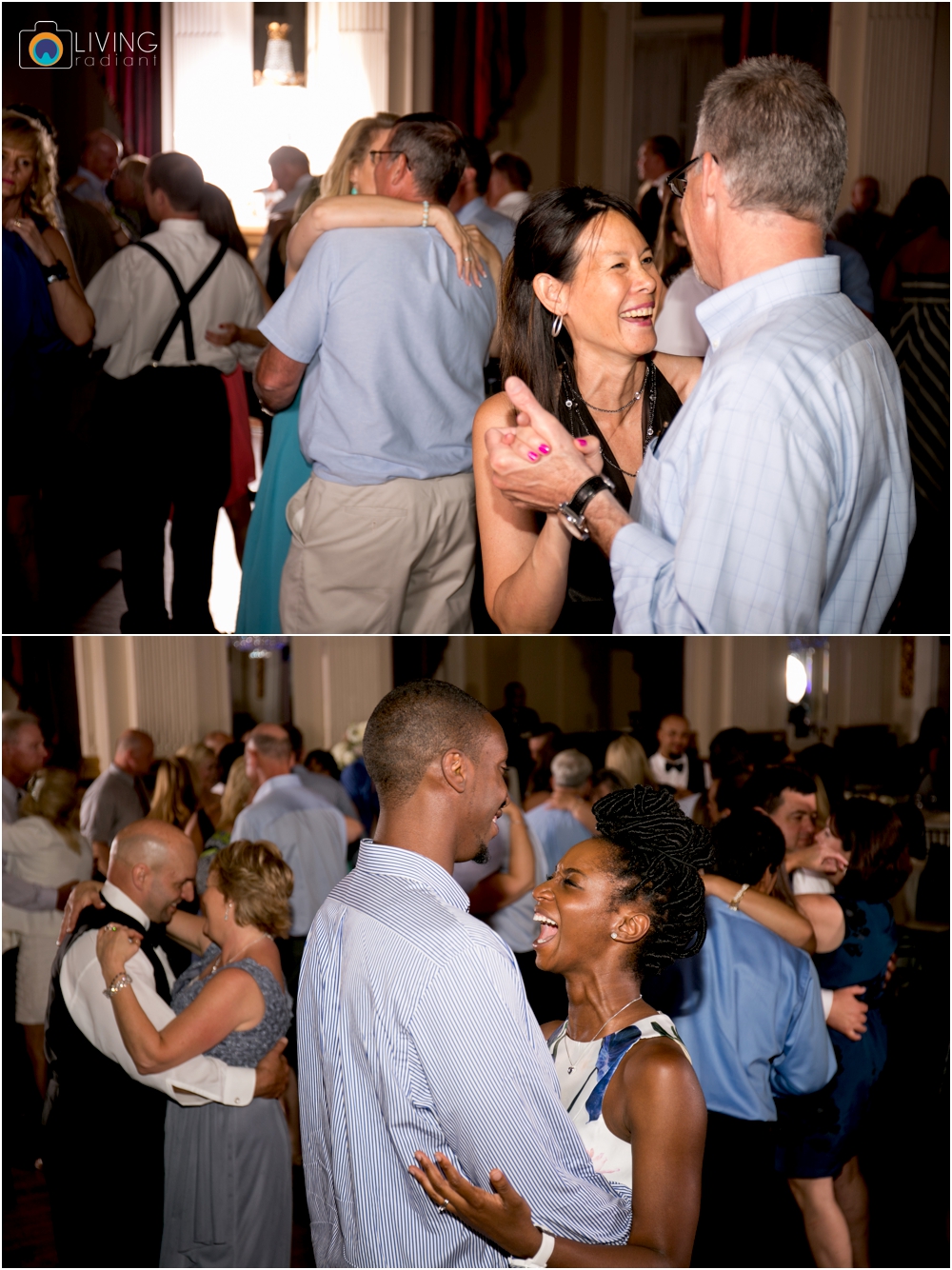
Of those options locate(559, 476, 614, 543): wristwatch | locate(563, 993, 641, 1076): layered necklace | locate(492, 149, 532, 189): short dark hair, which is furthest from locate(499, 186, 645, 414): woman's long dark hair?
locate(492, 149, 532, 189): short dark hair

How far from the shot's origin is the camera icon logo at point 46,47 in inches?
109

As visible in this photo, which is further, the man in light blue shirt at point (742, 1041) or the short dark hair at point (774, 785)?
the short dark hair at point (774, 785)

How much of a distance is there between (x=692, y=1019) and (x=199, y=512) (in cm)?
198

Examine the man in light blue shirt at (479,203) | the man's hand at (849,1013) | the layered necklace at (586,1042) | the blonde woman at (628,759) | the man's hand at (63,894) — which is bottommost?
the man's hand at (849,1013)

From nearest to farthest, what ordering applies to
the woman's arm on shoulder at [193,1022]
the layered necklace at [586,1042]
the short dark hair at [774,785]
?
the layered necklace at [586,1042]
the woman's arm on shoulder at [193,1022]
the short dark hair at [774,785]

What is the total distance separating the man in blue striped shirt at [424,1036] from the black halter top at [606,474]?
0.37 m

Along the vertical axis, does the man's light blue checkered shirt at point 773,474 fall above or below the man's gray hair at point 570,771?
above

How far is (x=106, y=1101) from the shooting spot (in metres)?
2.40

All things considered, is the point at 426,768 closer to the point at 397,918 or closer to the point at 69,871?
the point at 397,918

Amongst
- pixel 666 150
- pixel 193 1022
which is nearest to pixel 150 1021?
pixel 193 1022

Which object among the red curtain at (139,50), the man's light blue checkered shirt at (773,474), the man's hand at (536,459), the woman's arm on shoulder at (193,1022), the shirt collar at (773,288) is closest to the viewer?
the man's light blue checkered shirt at (773,474)

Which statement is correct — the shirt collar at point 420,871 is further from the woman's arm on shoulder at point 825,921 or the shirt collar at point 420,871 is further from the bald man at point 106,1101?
the woman's arm on shoulder at point 825,921

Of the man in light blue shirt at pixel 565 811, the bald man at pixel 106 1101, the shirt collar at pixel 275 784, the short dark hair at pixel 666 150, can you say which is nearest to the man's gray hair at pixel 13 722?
the shirt collar at pixel 275 784

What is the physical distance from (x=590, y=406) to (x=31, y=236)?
1930 millimetres
